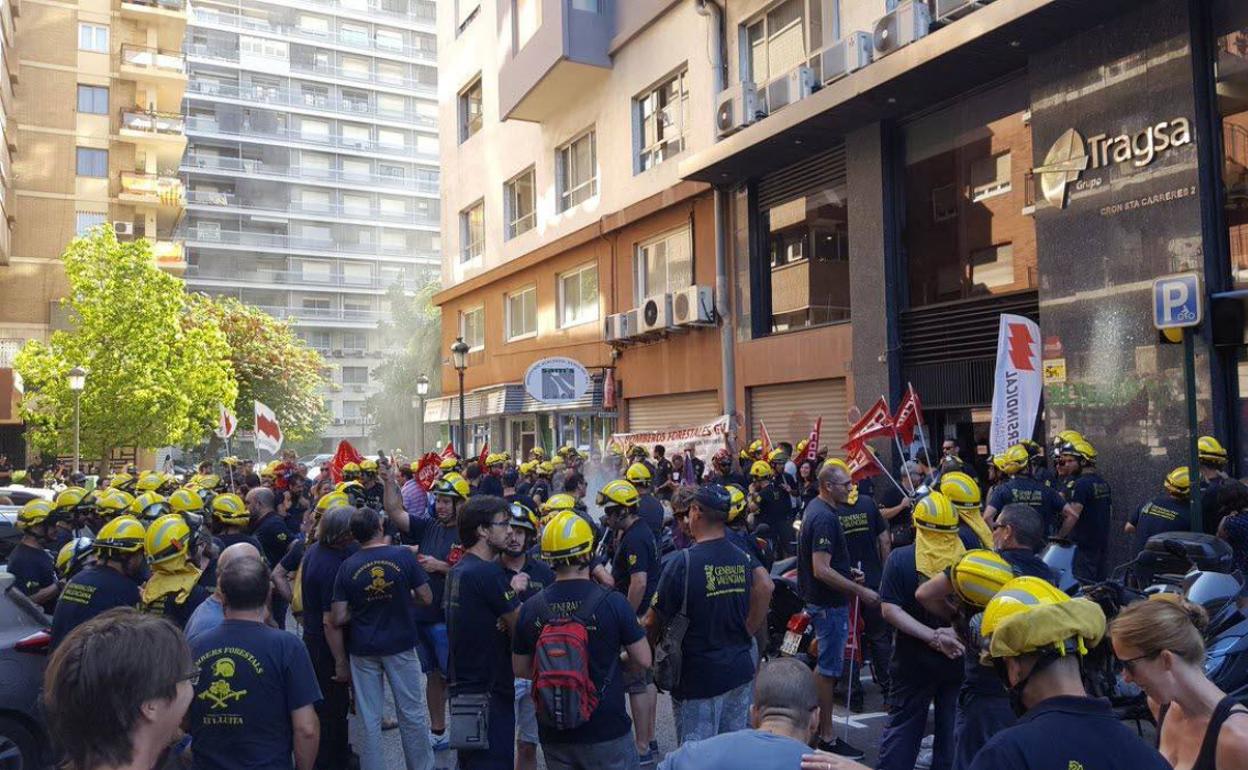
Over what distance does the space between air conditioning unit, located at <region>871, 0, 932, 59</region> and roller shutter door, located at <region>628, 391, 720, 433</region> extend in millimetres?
8206

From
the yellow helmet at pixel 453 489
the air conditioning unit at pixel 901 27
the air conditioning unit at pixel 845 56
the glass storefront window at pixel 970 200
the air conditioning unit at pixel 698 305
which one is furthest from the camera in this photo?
the air conditioning unit at pixel 698 305

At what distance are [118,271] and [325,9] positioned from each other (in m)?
50.4

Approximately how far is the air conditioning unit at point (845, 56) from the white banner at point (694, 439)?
21.3 feet

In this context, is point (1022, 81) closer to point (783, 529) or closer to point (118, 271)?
point (783, 529)

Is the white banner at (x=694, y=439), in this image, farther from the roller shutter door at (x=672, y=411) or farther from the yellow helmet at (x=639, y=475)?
the yellow helmet at (x=639, y=475)

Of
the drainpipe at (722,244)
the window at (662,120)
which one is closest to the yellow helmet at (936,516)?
the drainpipe at (722,244)

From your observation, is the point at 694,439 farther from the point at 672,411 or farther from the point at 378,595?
the point at 378,595

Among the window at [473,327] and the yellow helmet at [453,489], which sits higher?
the window at [473,327]

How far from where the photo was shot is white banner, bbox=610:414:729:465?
62.5ft

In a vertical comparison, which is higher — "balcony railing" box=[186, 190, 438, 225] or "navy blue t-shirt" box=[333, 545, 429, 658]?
"balcony railing" box=[186, 190, 438, 225]

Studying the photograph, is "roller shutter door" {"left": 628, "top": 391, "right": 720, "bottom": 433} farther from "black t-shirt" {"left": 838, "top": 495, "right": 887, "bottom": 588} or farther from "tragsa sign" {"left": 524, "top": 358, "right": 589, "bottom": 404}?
"black t-shirt" {"left": 838, "top": 495, "right": 887, "bottom": 588}

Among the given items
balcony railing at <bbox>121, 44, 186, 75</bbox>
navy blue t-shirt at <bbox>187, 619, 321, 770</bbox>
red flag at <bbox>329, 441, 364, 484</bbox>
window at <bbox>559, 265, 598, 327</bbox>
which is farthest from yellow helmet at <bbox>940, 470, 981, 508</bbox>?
balcony railing at <bbox>121, 44, 186, 75</bbox>

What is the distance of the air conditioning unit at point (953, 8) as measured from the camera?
44.0 feet

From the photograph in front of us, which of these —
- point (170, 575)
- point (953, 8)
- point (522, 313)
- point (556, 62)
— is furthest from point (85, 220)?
point (170, 575)
